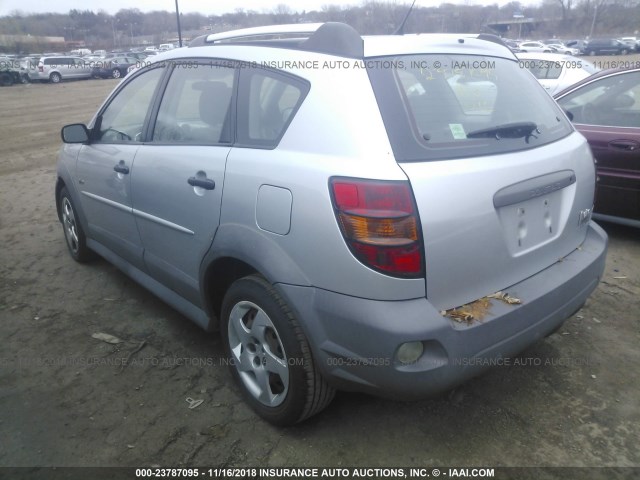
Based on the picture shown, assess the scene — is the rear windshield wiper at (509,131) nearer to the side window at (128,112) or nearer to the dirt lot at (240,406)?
the dirt lot at (240,406)

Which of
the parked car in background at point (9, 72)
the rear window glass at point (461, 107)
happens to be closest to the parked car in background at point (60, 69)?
the parked car in background at point (9, 72)

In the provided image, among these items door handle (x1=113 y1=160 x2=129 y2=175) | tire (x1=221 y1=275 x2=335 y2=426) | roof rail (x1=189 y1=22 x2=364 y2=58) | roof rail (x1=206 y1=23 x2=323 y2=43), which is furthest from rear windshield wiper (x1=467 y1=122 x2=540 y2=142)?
door handle (x1=113 y1=160 x2=129 y2=175)

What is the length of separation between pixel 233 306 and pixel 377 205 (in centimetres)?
101

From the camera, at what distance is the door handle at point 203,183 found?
248 cm

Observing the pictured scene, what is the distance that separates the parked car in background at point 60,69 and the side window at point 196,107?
105ft

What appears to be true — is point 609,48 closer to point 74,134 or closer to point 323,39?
point 74,134

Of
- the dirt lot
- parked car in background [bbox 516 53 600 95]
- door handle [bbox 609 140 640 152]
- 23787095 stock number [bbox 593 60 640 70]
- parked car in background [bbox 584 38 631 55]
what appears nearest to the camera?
the dirt lot

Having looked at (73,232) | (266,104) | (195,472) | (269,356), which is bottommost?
(195,472)

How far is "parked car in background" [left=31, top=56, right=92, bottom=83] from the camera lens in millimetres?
29859

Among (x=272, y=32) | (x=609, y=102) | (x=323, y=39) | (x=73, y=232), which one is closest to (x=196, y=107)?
(x=272, y=32)

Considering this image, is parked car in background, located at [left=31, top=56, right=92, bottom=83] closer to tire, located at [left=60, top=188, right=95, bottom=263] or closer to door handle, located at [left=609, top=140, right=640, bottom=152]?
tire, located at [left=60, top=188, right=95, bottom=263]

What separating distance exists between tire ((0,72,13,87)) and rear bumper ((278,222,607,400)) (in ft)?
110

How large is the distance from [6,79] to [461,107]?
111 feet

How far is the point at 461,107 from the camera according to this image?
7.68 ft
